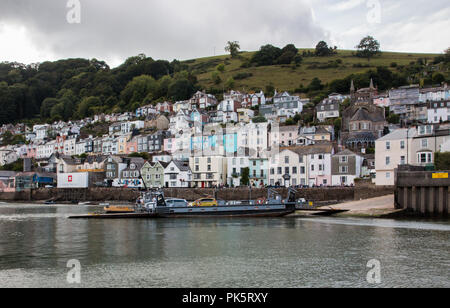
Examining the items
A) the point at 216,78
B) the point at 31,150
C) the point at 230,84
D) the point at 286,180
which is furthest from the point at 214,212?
the point at 216,78

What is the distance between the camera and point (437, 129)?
48469 mm

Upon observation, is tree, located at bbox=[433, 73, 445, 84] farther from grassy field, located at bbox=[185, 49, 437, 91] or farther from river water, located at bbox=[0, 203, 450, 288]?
river water, located at bbox=[0, 203, 450, 288]

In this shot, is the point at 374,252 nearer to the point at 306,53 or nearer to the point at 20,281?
the point at 20,281

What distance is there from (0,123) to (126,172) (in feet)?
380

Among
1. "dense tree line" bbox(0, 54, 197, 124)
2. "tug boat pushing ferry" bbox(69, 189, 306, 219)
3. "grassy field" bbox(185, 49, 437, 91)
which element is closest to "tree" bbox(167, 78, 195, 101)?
"dense tree line" bbox(0, 54, 197, 124)

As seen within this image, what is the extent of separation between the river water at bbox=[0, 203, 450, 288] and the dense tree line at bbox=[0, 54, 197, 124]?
121489 mm

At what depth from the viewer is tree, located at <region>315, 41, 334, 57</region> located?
607ft

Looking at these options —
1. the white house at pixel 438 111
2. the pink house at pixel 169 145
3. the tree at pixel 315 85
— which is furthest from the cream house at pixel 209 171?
the tree at pixel 315 85

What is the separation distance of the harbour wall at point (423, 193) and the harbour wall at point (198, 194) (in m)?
7.76

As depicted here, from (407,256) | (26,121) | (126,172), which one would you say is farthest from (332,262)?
(26,121)

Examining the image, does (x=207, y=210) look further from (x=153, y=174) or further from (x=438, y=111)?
(x=438, y=111)

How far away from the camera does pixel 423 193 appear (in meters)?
39.8

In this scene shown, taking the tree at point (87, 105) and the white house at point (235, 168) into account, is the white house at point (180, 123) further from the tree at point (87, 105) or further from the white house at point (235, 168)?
the tree at point (87, 105)

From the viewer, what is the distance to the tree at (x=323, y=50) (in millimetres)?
184875
